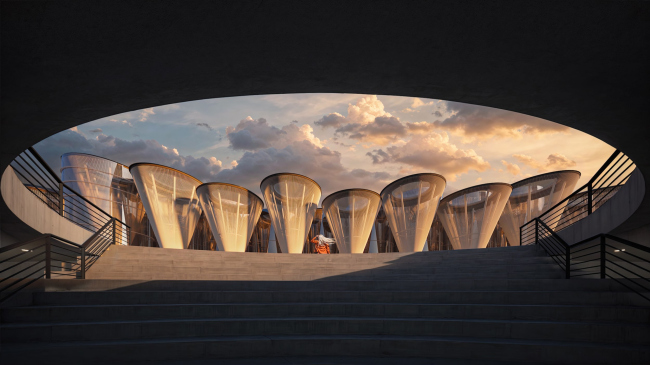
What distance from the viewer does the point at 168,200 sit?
32688 mm

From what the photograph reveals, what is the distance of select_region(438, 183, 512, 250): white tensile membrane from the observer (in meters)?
32.4

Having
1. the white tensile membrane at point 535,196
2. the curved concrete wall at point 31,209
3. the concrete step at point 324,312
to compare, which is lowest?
the concrete step at point 324,312

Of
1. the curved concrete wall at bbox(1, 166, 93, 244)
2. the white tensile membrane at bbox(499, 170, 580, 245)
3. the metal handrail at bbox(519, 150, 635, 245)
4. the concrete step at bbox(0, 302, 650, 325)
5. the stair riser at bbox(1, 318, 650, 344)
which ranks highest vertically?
the white tensile membrane at bbox(499, 170, 580, 245)

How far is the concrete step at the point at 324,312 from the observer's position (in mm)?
6863

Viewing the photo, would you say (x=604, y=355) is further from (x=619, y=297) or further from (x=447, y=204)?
(x=447, y=204)

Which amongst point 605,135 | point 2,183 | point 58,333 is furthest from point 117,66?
point 605,135

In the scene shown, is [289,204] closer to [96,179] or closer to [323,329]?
[96,179]

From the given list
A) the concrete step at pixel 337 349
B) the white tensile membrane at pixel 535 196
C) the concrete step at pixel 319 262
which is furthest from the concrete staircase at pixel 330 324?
the white tensile membrane at pixel 535 196

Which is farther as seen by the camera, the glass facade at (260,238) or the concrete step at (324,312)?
the glass facade at (260,238)

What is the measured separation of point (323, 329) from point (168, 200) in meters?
28.1

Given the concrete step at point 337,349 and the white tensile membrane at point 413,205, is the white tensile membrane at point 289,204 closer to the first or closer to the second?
the white tensile membrane at point 413,205

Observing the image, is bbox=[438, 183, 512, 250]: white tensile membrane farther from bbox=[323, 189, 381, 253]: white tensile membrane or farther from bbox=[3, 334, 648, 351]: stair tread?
bbox=[3, 334, 648, 351]: stair tread

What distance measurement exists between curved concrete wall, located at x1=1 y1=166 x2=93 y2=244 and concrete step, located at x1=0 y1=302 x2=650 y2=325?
4085 millimetres

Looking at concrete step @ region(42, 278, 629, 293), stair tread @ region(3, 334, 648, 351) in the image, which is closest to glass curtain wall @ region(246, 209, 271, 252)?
concrete step @ region(42, 278, 629, 293)
